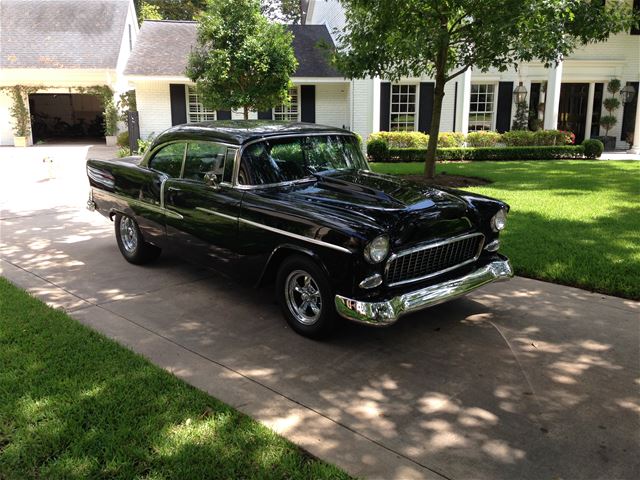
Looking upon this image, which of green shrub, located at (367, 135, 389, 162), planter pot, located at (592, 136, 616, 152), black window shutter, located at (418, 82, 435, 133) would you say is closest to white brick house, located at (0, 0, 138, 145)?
green shrub, located at (367, 135, 389, 162)

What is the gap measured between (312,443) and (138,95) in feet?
66.9

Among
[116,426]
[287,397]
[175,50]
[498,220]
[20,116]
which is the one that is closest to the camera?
[116,426]

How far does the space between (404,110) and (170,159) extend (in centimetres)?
1579

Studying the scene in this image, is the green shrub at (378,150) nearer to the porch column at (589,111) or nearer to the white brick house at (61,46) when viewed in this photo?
the porch column at (589,111)

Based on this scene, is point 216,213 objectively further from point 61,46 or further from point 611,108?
point 61,46

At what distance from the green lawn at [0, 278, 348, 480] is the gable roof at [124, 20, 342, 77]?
17.5m

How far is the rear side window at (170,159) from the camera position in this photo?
5.61m

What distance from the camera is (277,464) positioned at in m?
2.84

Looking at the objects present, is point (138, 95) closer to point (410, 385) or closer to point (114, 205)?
point (114, 205)

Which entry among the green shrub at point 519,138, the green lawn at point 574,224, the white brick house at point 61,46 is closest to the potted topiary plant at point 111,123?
the white brick house at point 61,46

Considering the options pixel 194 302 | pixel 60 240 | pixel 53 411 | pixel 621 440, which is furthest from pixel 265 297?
pixel 60 240

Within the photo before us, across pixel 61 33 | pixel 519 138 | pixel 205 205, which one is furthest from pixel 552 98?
pixel 61 33

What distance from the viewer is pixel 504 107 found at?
2061 cm

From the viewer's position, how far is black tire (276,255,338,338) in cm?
412
